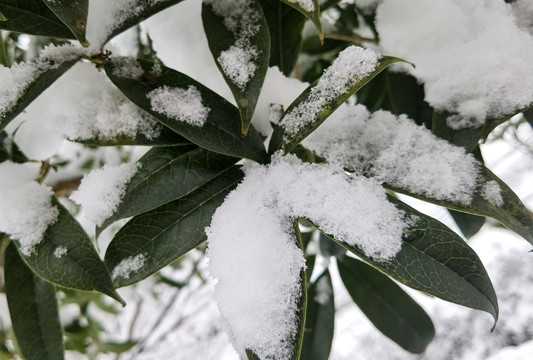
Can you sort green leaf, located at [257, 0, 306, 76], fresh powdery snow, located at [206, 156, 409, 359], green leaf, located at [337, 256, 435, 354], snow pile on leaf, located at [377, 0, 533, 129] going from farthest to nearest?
green leaf, located at [337, 256, 435, 354], green leaf, located at [257, 0, 306, 76], snow pile on leaf, located at [377, 0, 533, 129], fresh powdery snow, located at [206, 156, 409, 359]

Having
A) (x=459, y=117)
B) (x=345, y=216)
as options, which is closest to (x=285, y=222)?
(x=345, y=216)

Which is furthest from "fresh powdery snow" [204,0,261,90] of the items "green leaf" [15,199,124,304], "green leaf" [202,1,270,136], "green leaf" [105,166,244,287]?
"green leaf" [15,199,124,304]

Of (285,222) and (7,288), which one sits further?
(7,288)

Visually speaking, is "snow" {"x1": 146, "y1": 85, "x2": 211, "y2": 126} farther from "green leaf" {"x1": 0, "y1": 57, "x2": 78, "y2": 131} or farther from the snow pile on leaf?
the snow pile on leaf

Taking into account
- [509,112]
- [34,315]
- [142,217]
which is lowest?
[34,315]

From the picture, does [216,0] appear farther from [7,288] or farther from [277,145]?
[7,288]

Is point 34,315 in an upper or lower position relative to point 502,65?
lower

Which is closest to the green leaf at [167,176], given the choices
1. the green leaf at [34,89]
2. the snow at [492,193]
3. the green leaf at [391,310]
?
the green leaf at [34,89]
